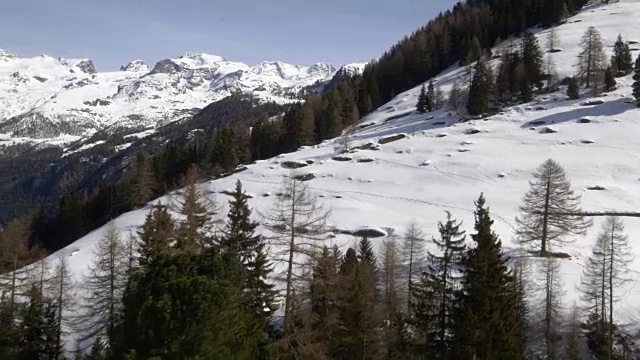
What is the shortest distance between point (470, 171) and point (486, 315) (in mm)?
47050

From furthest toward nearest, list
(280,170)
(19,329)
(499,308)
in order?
(280,170)
(19,329)
(499,308)

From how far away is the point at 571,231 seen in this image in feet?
161

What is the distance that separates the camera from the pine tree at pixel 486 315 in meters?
26.3

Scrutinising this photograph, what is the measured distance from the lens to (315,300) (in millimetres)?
29406

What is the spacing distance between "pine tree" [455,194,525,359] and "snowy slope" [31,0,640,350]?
47.5ft

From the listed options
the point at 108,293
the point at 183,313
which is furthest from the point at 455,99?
the point at 183,313

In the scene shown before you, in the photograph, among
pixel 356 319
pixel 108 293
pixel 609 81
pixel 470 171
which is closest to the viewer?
pixel 356 319

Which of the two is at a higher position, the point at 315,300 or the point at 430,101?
the point at 430,101

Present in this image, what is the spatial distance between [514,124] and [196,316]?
8618cm

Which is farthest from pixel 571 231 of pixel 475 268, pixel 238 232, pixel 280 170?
pixel 280 170

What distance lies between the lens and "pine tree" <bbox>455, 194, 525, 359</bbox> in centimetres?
2633

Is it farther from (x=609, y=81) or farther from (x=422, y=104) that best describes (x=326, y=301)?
(x=609, y=81)

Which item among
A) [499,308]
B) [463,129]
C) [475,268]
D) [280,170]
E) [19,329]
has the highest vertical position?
A: [463,129]

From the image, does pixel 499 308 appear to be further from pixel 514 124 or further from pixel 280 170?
pixel 514 124
